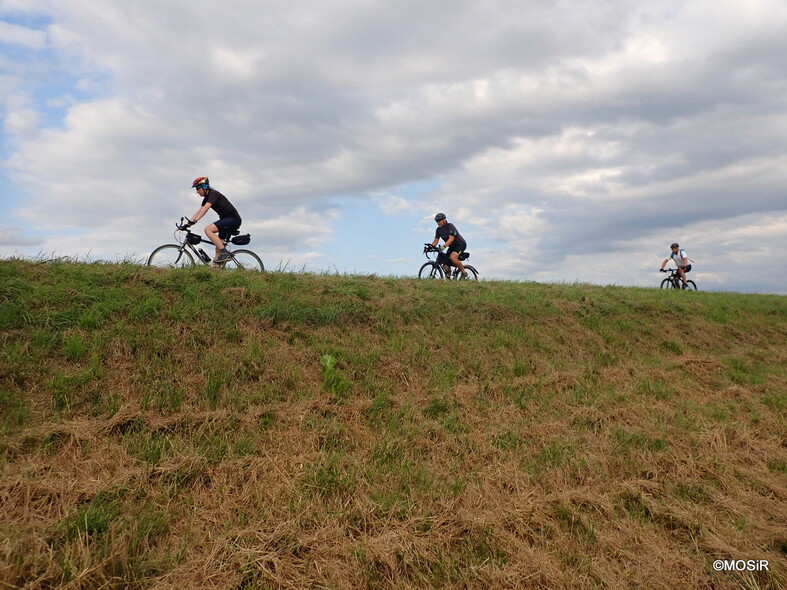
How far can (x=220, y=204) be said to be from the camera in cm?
1270

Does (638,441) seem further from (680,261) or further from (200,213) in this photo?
(680,261)

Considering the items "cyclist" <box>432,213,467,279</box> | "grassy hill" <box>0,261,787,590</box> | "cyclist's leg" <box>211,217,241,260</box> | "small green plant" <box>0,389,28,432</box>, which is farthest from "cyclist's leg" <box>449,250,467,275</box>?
"small green plant" <box>0,389,28,432</box>

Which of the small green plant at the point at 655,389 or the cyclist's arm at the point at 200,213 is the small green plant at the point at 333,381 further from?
the cyclist's arm at the point at 200,213

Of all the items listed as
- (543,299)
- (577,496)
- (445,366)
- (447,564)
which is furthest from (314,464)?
(543,299)

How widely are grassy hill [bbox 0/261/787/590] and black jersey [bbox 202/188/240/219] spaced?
250 cm

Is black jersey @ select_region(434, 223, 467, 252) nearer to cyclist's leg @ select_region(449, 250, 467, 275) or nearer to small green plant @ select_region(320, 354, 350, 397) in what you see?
cyclist's leg @ select_region(449, 250, 467, 275)

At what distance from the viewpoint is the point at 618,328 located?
1284 cm

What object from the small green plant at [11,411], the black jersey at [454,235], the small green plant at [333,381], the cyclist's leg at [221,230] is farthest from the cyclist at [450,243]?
the small green plant at [11,411]

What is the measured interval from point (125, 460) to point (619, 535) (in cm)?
542

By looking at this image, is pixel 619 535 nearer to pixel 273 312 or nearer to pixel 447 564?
pixel 447 564

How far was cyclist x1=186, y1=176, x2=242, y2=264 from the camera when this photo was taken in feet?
41.1

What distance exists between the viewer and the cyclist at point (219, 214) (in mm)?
12539

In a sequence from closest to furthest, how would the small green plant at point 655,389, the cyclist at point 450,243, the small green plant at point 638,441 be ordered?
the small green plant at point 638,441, the small green plant at point 655,389, the cyclist at point 450,243

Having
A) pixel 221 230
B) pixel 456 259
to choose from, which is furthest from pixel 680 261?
pixel 221 230
